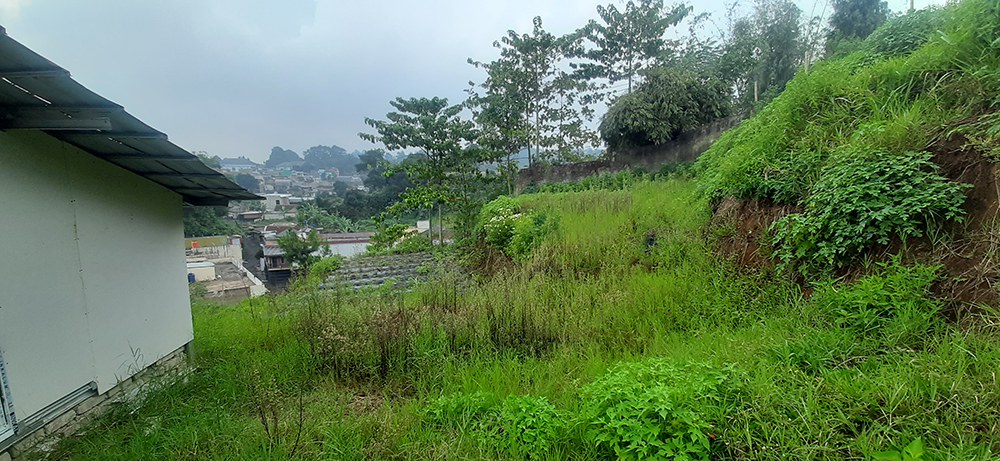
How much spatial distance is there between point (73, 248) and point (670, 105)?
13.2 m

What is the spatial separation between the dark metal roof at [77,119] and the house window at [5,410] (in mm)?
1458

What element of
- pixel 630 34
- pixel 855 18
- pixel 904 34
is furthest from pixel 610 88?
pixel 904 34

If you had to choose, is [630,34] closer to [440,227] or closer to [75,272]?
[440,227]

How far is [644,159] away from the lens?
1270cm

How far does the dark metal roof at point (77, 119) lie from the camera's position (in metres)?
1.95

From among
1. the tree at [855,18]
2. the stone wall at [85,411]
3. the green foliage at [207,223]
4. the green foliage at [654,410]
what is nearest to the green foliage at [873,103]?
the green foliage at [654,410]

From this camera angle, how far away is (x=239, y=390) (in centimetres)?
324

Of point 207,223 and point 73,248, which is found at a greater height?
point 207,223

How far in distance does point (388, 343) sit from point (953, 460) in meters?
3.64

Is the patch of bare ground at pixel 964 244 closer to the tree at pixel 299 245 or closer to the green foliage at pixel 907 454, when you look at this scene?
the green foliage at pixel 907 454

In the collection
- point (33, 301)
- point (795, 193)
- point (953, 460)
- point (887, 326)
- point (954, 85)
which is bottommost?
point (953, 460)

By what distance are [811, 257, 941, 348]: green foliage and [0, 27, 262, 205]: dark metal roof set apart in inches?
192

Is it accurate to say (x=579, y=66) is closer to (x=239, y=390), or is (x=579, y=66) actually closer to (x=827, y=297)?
(x=827, y=297)

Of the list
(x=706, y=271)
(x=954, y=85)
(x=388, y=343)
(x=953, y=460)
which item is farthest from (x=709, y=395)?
(x=954, y=85)
